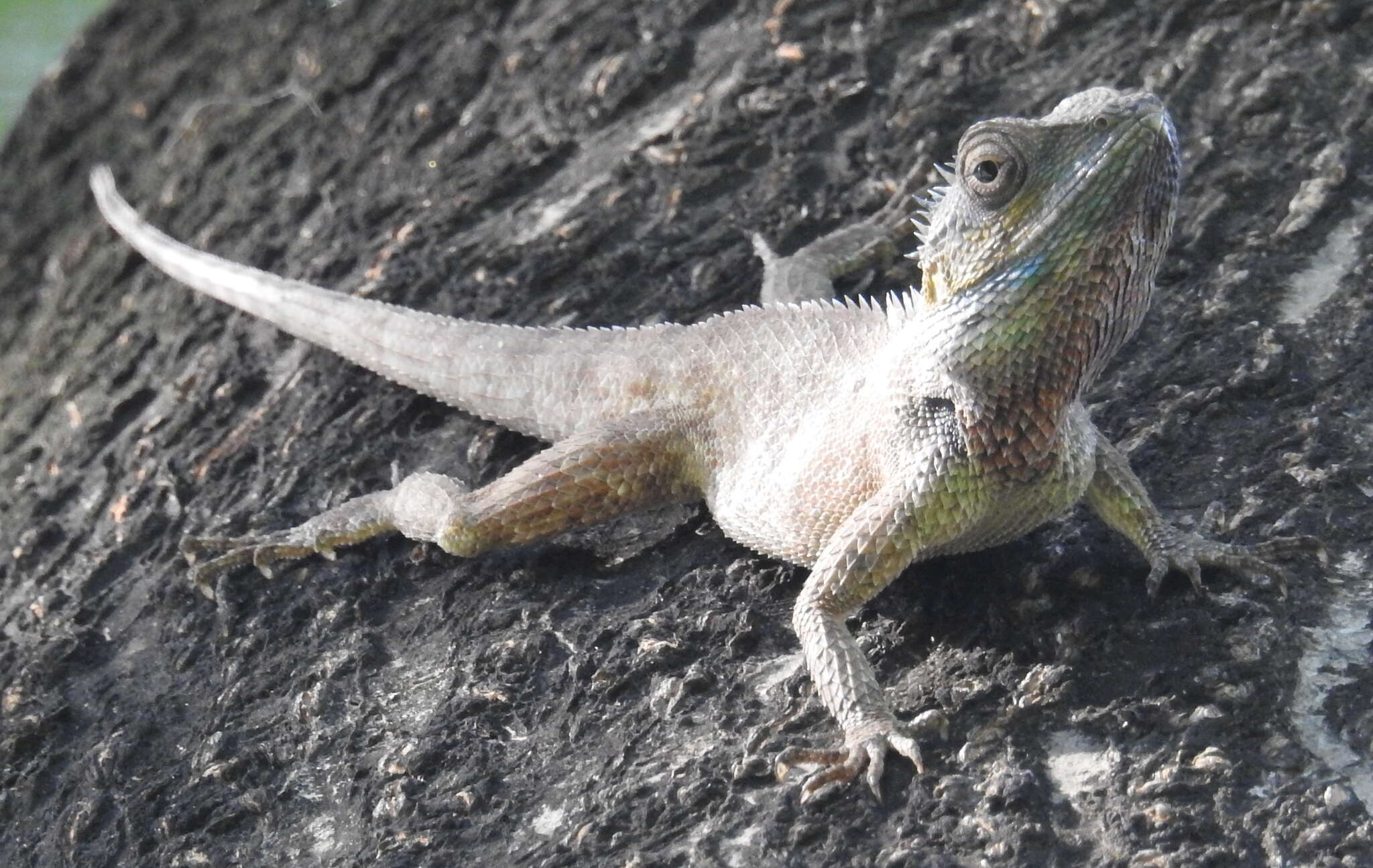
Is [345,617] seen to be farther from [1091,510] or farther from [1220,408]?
[1220,408]

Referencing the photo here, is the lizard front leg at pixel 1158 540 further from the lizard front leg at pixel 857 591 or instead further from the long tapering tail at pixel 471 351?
the long tapering tail at pixel 471 351

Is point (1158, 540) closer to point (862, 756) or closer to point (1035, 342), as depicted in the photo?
→ point (1035, 342)

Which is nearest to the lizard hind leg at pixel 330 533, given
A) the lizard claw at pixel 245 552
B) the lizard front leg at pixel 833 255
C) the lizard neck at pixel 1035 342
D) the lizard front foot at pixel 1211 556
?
the lizard claw at pixel 245 552

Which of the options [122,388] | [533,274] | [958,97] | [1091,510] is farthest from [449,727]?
[958,97]

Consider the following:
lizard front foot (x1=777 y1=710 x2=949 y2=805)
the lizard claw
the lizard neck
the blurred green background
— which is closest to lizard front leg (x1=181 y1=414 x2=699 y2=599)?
the lizard claw

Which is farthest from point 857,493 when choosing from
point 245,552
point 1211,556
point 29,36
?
point 29,36

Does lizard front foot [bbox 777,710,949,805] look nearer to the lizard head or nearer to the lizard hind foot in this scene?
the lizard hind foot
